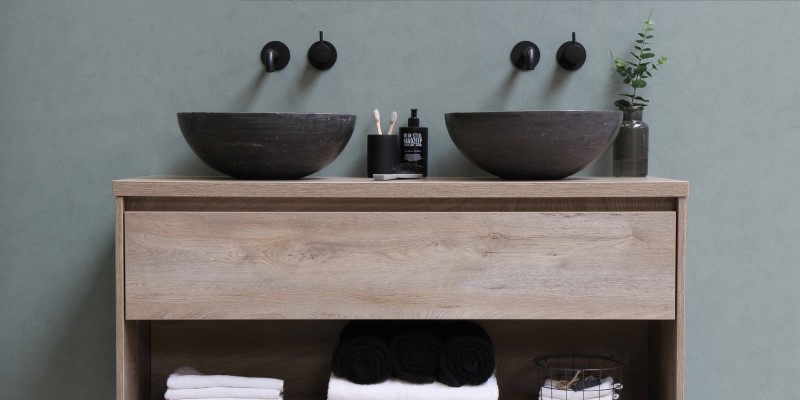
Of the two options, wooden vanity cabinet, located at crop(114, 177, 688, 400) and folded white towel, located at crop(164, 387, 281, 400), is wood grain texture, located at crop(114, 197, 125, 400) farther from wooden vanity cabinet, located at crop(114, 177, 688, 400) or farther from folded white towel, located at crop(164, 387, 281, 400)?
folded white towel, located at crop(164, 387, 281, 400)

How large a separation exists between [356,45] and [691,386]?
3.87 ft

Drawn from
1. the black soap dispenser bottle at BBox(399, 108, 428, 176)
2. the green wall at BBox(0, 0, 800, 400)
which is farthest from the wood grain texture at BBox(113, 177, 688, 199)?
the green wall at BBox(0, 0, 800, 400)

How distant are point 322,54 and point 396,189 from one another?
482 millimetres

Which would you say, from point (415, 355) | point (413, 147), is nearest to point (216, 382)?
point (415, 355)

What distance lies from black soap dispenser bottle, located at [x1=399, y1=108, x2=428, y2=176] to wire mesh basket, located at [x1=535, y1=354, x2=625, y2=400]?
532 millimetres

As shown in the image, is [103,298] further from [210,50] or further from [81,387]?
[210,50]

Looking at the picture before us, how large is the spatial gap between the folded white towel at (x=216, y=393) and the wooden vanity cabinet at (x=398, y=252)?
0.67 ft

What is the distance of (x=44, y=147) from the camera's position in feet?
6.29

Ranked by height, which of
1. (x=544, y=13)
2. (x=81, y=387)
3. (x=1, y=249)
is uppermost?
(x=544, y=13)

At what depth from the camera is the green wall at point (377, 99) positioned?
1.91 metres

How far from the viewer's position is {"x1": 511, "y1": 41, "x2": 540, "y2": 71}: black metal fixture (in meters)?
1.83

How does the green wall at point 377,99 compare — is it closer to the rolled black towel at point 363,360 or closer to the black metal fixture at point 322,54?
the black metal fixture at point 322,54

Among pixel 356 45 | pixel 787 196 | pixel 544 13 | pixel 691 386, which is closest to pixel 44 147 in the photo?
pixel 356 45

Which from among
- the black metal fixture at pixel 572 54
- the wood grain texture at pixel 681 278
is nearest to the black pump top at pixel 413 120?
the black metal fixture at pixel 572 54
